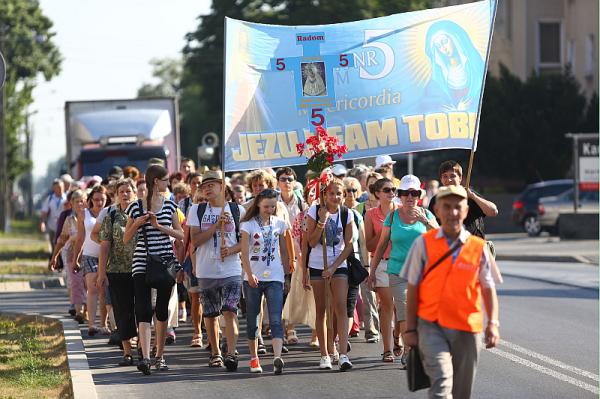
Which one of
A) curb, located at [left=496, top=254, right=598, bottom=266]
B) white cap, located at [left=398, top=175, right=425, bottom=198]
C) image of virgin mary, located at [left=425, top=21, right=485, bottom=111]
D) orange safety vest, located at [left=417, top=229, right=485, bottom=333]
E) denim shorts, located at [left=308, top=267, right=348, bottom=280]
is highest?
image of virgin mary, located at [left=425, top=21, right=485, bottom=111]

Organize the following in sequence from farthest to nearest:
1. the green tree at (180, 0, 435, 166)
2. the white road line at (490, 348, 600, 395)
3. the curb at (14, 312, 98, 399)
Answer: the green tree at (180, 0, 435, 166) < the white road line at (490, 348, 600, 395) < the curb at (14, 312, 98, 399)

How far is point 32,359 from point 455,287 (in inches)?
256

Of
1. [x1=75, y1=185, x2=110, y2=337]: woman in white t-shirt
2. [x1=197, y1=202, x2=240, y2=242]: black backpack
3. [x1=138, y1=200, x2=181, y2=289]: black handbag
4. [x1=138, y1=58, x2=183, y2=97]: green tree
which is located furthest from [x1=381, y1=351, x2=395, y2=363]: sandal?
[x1=138, y1=58, x2=183, y2=97]: green tree

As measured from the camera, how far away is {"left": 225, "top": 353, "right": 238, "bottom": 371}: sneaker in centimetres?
1274

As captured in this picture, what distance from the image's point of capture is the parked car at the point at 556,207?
3831 centimetres

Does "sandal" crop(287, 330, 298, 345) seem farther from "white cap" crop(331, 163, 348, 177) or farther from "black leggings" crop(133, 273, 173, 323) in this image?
"white cap" crop(331, 163, 348, 177)

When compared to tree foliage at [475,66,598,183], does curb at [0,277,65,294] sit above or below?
below

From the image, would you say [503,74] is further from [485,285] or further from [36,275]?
[485,285]

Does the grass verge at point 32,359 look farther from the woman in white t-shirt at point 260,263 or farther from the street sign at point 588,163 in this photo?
the street sign at point 588,163

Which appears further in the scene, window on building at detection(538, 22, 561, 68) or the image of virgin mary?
window on building at detection(538, 22, 561, 68)

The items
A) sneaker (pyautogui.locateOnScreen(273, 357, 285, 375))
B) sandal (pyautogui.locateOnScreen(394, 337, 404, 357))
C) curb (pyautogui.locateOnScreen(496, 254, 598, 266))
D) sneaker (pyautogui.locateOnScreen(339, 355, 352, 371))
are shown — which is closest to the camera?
sneaker (pyautogui.locateOnScreen(273, 357, 285, 375))

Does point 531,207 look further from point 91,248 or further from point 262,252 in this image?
point 262,252

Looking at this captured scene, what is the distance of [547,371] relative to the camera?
12.3m

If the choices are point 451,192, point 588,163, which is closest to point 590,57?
point 588,163
